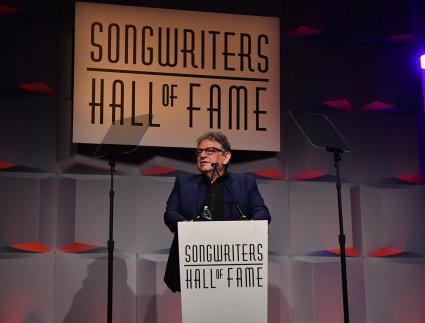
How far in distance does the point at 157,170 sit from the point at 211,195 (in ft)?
2.97

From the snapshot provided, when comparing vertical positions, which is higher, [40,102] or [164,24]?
[164,24]

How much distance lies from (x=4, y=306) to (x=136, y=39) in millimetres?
2228

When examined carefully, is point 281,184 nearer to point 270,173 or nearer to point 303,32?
point 270,173

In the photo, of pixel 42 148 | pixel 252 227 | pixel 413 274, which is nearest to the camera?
pixel 252 227

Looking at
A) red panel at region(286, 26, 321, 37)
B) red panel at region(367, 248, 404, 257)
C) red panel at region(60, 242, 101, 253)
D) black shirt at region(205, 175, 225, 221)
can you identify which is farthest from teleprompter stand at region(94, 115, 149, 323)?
red panel at region(367, 248, 404, 257)

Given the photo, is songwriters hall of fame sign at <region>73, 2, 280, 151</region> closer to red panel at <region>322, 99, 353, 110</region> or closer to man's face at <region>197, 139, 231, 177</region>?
red panel at <region>322, 99, 353, 110</region>

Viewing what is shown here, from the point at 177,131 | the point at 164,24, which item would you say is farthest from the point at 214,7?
the point at 177,131

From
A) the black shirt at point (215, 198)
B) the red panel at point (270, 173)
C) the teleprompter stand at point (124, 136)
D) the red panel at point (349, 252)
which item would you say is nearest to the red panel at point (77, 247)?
the teleprompter stand at point (124, 136)

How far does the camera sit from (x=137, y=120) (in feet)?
16.9

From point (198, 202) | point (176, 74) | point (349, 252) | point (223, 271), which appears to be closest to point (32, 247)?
point (198, 202)

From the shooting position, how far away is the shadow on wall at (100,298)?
490 centimetres

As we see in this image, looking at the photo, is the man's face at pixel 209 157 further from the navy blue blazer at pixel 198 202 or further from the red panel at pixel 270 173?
the red panel at pixel 270 173

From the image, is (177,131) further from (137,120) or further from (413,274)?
(413,274)

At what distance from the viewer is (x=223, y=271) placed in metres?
3.71
